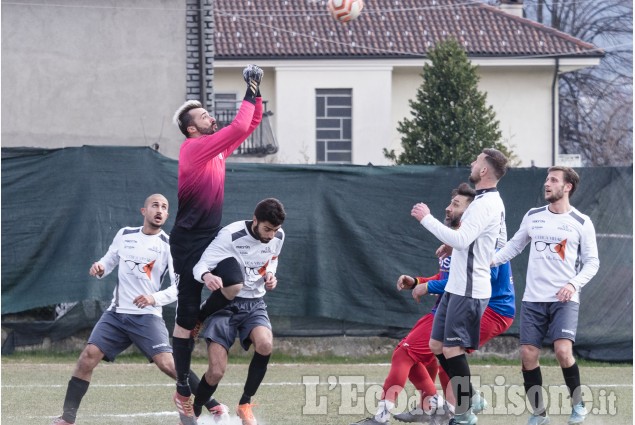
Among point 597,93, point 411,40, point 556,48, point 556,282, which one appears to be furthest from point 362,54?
point 556,282

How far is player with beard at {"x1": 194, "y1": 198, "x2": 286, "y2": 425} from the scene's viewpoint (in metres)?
8.35

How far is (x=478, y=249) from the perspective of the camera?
27.3 feet

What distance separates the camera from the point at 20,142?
20266 mm

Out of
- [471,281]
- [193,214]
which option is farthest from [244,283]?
[471,281]

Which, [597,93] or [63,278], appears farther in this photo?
[597,93]

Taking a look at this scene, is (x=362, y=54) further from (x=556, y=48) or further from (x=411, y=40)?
(x=556, y=48)

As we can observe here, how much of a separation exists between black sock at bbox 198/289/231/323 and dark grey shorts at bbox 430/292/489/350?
1.55 metres

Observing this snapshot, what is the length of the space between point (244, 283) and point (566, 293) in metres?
2.33

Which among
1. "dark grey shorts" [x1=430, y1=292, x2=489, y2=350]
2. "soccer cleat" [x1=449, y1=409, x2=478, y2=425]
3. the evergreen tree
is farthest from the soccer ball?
"soccer cleat" [x1=449, y1=409, x2=478, y2=425]

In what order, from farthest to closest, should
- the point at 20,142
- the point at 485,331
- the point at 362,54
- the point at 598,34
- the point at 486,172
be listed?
the point at 598,34 < the point at 362,54 < the point at 20,142 < the point at 485,331 < the point at 486,172

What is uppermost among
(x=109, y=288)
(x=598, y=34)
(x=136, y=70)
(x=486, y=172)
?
(x=598, y=34)

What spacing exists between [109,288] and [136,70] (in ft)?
26.8

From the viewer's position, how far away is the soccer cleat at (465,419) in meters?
8.29

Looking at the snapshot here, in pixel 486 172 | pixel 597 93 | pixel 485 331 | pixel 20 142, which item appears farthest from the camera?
pixel 597 93
